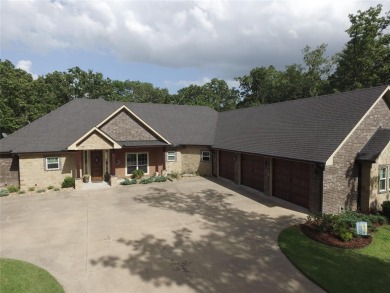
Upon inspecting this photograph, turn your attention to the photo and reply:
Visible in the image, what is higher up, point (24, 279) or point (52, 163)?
point (52, 163)

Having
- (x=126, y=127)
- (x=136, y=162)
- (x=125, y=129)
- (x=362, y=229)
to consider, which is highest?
(x=126, y=127)

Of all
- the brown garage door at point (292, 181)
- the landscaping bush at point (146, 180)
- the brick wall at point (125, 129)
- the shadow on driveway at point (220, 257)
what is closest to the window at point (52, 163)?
the brick wall at point (125, 129)

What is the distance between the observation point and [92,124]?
23812 mm

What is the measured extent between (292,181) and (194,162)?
477 inches

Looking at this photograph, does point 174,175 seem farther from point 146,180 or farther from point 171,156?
point 146,180

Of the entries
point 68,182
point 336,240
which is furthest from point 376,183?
point 68,182

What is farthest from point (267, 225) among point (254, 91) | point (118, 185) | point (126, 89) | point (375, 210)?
point (126, 89)

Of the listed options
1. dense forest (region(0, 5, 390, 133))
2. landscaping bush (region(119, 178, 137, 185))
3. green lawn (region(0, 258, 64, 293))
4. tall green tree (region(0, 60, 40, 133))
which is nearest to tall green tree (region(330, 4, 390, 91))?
dense forest (region(0, 5, 390, 133))

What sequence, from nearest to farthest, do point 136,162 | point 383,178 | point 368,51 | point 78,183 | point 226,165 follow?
1. point 383,178
2. point 78,183
3. point 226,165
4. point 136,162
5. point 368,51

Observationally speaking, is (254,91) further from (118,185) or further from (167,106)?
(118,185)

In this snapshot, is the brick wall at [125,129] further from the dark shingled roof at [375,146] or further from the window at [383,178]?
the window at [383,178]

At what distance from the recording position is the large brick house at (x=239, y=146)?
48.2ft

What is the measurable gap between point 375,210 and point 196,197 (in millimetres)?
10740

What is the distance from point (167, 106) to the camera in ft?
104
